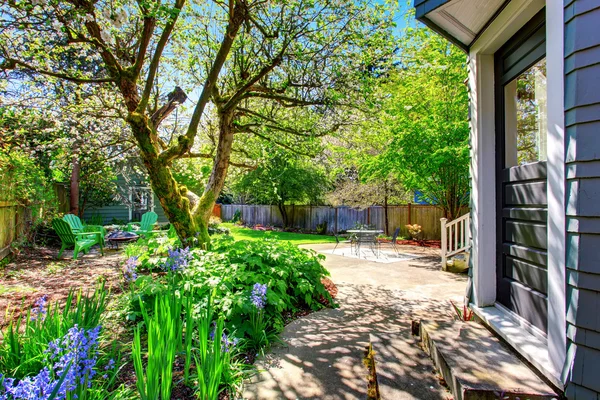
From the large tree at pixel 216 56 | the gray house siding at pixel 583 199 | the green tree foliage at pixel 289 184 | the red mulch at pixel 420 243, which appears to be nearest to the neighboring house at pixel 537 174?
the gray house siding at pixel 583 199

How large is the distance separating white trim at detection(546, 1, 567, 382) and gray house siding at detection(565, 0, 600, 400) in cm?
5

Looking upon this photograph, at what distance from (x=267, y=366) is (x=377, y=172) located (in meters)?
7.79

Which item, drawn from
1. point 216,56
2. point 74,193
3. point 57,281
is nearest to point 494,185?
point 216,56

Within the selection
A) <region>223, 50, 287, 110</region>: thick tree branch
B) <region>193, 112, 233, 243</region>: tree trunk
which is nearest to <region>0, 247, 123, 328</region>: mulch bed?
<region>193, 112, 233, 243</region>: tree trunk

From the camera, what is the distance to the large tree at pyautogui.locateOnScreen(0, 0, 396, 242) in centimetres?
464

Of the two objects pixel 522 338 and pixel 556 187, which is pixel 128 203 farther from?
pixel 556 187

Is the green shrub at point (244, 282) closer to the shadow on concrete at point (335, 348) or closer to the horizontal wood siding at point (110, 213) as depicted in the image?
the shadow on concrete at point (335, 348)

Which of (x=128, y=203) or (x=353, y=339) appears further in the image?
(x=128, y=203)

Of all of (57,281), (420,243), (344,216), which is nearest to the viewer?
(57,281)

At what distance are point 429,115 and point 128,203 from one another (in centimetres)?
1276

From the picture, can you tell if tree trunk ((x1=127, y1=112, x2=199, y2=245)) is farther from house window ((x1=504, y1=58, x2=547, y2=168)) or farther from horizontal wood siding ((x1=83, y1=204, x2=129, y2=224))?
horizontal wood siding ((x1=83, y1=204, x2=129, y2=224))

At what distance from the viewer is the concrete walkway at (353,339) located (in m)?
2.28

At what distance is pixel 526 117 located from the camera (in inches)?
108

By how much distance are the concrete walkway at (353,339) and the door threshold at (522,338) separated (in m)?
0.58
